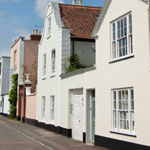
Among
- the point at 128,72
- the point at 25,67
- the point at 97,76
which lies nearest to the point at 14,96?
the point at 25,67

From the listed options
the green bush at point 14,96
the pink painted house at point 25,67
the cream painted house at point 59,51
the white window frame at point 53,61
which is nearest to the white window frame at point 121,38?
the cream painted house at point 59,51

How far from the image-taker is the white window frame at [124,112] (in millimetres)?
10852

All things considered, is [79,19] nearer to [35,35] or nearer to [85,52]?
[85,52]

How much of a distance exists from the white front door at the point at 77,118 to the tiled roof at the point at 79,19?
4.92 m

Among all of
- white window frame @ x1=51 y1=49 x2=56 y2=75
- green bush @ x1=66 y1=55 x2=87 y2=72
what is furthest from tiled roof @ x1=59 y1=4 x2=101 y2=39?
white window frame @ x1=51 y1=49 x2=56 y2=75

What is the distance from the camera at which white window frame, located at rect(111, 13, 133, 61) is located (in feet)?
37.0

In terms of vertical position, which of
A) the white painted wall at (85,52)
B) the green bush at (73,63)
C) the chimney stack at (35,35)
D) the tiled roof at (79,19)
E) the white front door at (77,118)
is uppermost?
the chimney stack at (35,35)

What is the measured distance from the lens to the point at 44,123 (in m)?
21.4

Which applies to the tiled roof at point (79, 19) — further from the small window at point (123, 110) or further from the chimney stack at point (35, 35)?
the chimney stack at point (35, 35)

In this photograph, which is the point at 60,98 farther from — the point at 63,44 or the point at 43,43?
the point at 43,43

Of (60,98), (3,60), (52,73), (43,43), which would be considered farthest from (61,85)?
(3,60)

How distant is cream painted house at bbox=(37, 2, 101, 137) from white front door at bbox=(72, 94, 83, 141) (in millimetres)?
641

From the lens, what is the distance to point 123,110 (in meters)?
11.3

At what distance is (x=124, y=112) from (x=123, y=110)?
106 millimetres
